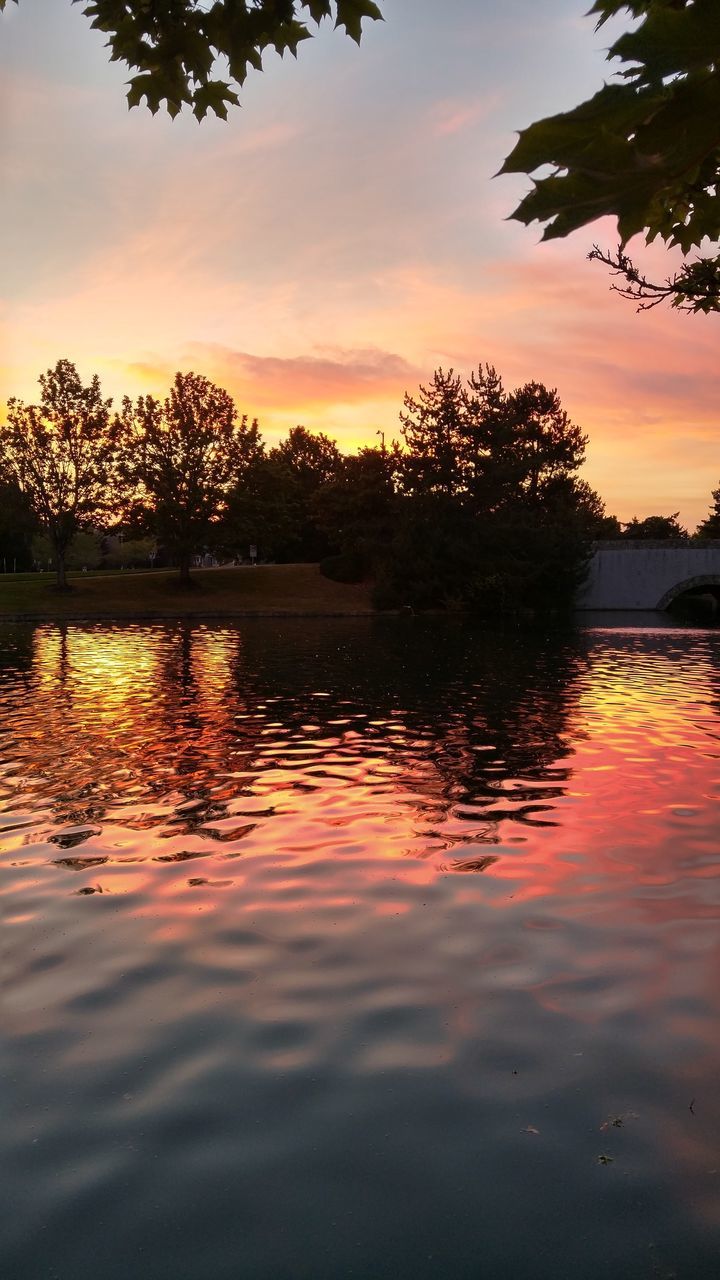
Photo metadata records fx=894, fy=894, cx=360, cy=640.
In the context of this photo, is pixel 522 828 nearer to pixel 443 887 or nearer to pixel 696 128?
pixel 443 887

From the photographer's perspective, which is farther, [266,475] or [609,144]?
[266,475]

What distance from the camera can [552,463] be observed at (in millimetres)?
82125

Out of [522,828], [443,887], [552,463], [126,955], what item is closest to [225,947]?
[126,955]

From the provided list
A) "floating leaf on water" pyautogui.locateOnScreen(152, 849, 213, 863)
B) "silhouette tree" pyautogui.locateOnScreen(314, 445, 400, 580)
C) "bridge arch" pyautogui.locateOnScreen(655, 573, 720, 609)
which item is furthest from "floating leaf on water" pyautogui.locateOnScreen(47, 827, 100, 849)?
"bridge arch" pyautogui.locateOnScreen(655, 573, 720, 609)

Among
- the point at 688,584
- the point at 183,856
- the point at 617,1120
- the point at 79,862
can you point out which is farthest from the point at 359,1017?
the point at 688,584

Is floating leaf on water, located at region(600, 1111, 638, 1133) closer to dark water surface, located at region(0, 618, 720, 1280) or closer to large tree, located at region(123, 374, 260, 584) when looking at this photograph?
dark water surface, located at region(0, 618, 720, 1280)

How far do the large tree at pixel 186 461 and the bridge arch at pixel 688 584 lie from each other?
33.3 meters

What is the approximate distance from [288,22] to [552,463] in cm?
7996

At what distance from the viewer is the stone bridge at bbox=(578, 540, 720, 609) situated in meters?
66.7

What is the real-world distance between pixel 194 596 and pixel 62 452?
42.6ft

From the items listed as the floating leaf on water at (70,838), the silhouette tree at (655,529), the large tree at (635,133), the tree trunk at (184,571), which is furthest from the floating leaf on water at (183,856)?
the silhouette tree at (655,529)

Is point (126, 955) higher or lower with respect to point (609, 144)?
lower

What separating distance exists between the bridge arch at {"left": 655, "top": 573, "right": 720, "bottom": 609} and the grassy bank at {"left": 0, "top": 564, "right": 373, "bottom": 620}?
901 inches

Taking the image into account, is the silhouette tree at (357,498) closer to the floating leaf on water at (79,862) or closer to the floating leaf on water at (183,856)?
the floating leaf on water at (183,856)
